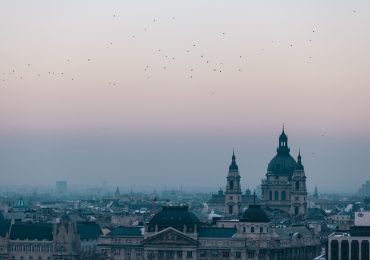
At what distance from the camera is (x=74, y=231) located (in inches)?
7781

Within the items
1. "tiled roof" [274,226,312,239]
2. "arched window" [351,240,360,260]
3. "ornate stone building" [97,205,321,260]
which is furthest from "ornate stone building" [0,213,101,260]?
"arched window" [351,240,360,260]

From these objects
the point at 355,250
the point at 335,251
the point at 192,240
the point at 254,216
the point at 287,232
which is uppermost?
the point at 254,216

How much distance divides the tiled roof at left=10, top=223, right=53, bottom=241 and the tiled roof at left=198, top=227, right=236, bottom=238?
61.7 feet

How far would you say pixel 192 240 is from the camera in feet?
609

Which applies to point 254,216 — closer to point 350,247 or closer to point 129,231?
point 129,231

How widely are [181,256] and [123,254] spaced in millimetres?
6334

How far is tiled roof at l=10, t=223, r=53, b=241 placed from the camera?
197125mm

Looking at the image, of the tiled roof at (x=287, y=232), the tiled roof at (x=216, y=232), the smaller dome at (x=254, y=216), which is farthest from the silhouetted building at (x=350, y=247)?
the tiled roof at (x=287, y=232)

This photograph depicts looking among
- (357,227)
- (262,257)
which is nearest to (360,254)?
(357,227)

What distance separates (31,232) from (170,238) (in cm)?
1865

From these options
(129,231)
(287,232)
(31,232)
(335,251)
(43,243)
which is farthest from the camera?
(31,232)

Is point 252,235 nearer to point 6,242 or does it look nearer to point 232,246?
point 232,246

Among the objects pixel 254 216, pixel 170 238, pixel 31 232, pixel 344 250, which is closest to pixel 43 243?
pixel 31 232

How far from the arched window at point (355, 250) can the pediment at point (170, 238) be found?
26669 mm
